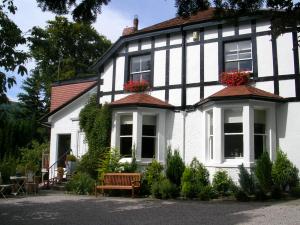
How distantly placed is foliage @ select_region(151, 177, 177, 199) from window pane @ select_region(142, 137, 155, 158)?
2.20m

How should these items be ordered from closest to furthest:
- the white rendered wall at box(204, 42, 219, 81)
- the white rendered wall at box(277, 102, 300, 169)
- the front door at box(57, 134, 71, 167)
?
1. the white rendered wall at box(277, 102, 300, 169)
2. the white rendered wall at box(204, 42, 219, 81)
3. the front door at box(57, 134, 71, 167)

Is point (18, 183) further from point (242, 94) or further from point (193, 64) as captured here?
point (242, 94)

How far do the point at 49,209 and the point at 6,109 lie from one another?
5066 mm

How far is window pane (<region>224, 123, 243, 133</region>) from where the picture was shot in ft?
49.5

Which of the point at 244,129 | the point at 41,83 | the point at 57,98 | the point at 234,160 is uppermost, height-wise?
the point at 41,83

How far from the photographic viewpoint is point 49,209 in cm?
1172

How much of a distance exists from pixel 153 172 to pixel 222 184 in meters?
2.83

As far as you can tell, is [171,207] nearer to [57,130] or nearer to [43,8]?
[43,8]

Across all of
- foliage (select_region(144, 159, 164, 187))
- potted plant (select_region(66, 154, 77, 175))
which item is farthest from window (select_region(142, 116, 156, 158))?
potted plant (select_region(66, 154, 77, 175))

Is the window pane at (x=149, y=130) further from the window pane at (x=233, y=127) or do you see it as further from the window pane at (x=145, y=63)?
the window pane at (x=233, y=127)

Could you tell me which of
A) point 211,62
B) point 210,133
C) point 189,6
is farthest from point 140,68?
point 189,6

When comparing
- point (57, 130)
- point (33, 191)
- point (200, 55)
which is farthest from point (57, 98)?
point (200, 55)

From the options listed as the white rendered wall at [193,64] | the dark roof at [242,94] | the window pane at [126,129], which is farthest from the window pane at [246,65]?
the window pane at [126,129]

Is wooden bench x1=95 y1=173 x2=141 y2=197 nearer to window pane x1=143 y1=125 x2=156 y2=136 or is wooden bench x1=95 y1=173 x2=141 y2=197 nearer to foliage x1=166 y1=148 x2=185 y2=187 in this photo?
foliage x1=166 y1=148 x2=185 y2=187
